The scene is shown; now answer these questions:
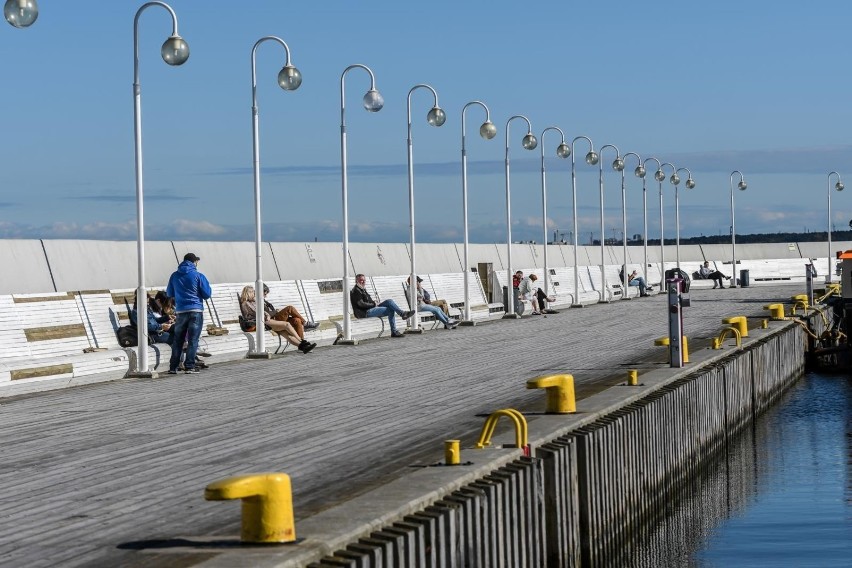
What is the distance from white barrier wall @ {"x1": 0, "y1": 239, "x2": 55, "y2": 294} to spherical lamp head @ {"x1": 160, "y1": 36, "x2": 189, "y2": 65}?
18.6 ft

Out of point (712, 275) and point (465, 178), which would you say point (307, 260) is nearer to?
point (465, 178)

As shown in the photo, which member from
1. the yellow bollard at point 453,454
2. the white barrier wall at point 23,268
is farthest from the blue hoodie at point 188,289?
the yellow bollard at point 453,454

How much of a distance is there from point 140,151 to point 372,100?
8.06m

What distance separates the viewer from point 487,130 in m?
33.4

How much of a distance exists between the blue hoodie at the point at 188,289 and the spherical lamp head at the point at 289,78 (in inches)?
193

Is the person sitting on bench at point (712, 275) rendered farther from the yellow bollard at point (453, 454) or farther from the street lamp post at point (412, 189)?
the yellow bollard at point (453, 454)

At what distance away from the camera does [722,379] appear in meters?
19.1

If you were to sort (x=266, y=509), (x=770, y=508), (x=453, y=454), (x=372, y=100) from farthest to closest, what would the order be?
(x=372, y=100) → (x=770, y=508) → (x=453, y=454) → (x=266, y=509)

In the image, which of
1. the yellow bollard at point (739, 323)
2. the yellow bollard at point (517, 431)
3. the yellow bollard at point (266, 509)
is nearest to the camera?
the yellow bollard at point (266, 509)

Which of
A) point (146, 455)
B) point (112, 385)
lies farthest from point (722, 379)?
point (146, 455)

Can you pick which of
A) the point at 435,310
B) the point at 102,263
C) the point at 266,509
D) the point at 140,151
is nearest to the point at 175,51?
the point at 140,151

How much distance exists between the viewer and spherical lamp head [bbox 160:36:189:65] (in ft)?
62.7

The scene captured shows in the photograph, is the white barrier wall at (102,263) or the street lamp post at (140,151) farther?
the white barrier wall at (102,263)

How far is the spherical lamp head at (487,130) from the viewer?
109ft
